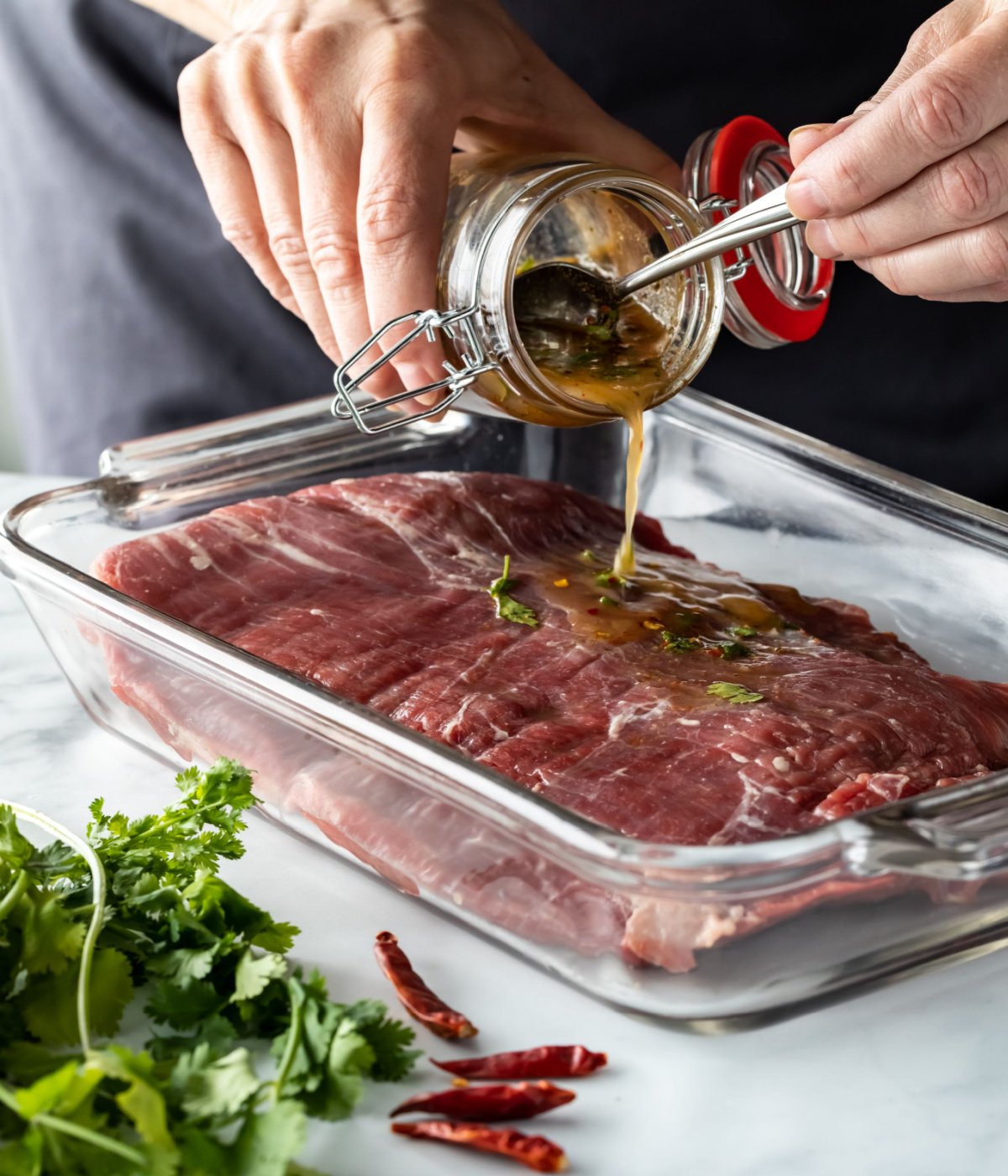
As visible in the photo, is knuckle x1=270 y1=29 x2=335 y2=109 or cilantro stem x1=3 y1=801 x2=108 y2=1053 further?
knuckle x1=270 y1=29 x2=335 y2=109

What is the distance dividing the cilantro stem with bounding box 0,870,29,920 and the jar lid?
1441mm

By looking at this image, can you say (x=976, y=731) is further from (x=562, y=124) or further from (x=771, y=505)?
(x=562, y=124)

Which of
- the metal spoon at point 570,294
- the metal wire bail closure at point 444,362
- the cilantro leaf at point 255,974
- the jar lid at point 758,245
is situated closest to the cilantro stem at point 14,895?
the cilantro leaf at point 255,974

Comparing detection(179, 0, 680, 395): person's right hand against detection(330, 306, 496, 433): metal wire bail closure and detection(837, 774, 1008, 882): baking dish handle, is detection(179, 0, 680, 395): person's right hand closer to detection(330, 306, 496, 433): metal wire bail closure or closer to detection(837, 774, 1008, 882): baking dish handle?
detection(330, 306, 496, 433): metal wire bail closure

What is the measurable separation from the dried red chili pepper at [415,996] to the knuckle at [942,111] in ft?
3.55

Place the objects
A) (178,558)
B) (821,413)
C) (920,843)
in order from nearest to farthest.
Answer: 1. (920,843)
2. (178,558)
3. (821,413)

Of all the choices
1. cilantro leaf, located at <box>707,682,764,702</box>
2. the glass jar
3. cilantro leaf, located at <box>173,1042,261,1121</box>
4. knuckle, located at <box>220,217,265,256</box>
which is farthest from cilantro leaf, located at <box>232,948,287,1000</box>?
knuckle, located at <box>220,217,265,256</box>

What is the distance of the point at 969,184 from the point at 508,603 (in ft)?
2.72

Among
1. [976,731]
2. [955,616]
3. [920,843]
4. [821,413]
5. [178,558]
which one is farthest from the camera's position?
[821,413]

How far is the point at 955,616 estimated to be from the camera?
235cm

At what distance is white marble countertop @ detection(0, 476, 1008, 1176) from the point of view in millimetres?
1372

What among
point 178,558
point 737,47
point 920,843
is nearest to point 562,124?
point 737,47

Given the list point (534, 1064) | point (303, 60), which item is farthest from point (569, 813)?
point (303, 60)

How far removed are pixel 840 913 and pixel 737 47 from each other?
74.8 inches
